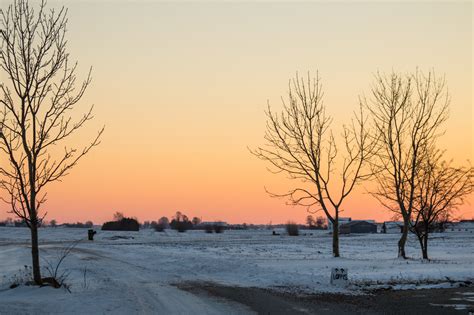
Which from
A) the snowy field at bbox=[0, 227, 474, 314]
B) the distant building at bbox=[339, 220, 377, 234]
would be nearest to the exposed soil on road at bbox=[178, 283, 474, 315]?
the snowy field at bbox=[0, 227, 474, 314]

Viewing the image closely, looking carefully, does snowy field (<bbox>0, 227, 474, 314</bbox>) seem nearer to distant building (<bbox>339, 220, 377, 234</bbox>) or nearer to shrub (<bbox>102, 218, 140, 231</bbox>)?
shrub (<bbox>102, 218, 140, 231</bbox>)

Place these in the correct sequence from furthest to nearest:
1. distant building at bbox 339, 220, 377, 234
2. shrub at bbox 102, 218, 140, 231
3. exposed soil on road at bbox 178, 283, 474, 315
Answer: distant building at bbox 339, 220, 377, 234
shrub at bbox 102, 218, 140, 231
exposed soil on road at bbox 178, 283, 474, 315

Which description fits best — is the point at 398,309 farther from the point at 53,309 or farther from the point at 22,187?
the point at 22,187

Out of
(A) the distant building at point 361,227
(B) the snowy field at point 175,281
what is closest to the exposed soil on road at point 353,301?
(B) the snowy field at point 175,281

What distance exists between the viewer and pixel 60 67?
15.5 m

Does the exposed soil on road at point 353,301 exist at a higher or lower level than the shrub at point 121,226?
higher

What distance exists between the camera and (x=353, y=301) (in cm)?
1414

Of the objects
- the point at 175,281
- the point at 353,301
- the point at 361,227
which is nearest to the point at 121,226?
the point at 361,227

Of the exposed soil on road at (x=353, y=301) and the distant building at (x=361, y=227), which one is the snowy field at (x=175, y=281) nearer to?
the exposed soil on road at (x=353, y=301)

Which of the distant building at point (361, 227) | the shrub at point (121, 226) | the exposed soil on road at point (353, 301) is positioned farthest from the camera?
the distant building at point (361, 227)

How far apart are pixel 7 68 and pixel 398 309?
39.7ft

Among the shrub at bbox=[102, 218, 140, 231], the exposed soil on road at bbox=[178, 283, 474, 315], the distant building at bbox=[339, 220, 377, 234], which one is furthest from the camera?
the distant building at bbox=[339, 220, 377, 234]

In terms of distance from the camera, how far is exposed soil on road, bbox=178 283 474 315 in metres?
12.6

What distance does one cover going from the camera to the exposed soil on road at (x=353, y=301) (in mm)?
12625
